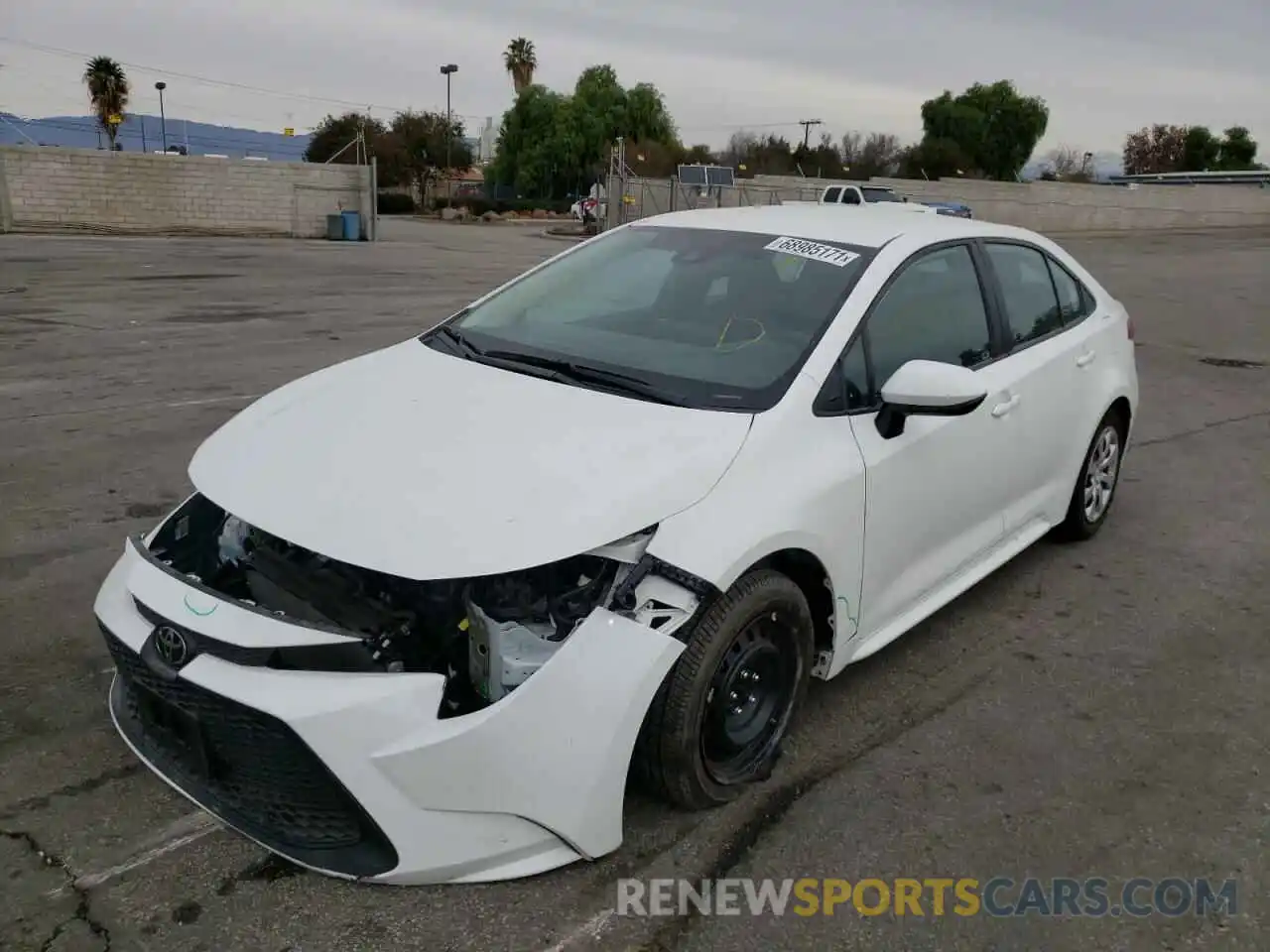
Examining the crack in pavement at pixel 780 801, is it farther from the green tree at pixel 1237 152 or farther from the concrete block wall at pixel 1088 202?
the green tree at pixel 1237 152

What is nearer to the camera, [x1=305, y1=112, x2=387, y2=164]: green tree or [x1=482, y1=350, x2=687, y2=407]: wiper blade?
[x1=482, y1=350, x2=687, y2=407]: wiper blade

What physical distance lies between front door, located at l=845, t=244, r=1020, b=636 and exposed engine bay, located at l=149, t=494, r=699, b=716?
1.00 m

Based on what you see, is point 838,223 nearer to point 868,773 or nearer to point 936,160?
point 868,773

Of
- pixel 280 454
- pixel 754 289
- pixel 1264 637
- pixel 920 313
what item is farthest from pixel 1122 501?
pixel 280 454

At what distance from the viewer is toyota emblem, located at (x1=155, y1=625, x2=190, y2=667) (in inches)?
101

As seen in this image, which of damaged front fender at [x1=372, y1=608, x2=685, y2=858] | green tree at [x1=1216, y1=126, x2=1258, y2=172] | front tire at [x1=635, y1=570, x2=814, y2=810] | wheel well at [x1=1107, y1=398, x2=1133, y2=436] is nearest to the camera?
damaged front fender at [x1=372, y1=608, x2=685, y2=858]

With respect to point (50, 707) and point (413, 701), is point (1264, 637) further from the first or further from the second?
point (50, 707)

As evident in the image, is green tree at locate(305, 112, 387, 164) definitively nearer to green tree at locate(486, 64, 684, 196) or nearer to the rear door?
green tree at locate(486, 64, 684, 196)

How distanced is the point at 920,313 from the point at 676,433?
1320mm

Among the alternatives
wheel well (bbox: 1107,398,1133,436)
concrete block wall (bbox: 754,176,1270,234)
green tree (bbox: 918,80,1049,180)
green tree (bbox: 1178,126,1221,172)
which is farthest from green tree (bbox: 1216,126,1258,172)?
wheel well (bbox: 1107,398,1133,436)

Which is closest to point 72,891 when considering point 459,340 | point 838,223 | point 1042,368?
point 459,340

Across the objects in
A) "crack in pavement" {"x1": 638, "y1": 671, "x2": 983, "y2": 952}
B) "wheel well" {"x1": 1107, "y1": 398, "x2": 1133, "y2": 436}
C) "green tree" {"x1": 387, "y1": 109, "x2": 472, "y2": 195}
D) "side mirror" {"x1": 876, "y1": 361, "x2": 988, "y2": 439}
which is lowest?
"crack in pavement" {"x1": 638, "y1": 671, "x2": 983, "y2": 952}

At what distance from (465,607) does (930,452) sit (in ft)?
5.78

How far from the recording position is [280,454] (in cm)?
300
